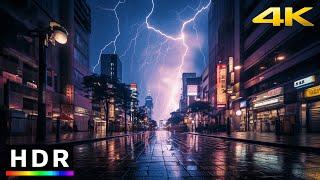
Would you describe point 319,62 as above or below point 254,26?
below

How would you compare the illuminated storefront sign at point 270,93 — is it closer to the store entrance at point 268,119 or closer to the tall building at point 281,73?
the tall building at point 281,73

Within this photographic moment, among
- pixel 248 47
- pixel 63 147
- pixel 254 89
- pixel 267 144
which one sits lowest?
pixel 267 144

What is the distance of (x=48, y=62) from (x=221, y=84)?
3852cm

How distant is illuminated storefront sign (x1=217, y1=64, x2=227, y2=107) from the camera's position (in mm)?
83500

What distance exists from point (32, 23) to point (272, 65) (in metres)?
33.8

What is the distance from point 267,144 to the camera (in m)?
24.2

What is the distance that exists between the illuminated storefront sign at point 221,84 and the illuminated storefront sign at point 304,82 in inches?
1476

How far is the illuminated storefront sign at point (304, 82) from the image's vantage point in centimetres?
4079

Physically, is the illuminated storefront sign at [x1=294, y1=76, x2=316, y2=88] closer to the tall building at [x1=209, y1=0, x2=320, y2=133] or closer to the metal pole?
the tall building at [x1=209, y1=0, x2=320, y2=133]

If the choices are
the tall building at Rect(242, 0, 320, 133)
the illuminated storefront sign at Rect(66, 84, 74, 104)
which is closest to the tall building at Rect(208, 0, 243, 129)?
the tall building at Rect(242, 0, 320, 133)

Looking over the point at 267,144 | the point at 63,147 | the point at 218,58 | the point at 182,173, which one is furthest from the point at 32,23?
the point at 218,58

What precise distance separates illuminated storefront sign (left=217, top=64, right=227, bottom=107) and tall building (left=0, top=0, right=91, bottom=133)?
2996 centimetres

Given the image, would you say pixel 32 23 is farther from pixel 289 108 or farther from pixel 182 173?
pixel 182 173

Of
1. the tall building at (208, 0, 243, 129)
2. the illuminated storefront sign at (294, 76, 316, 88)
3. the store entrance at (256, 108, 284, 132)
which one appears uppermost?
the tall building at (208, 0, 243, 129)
